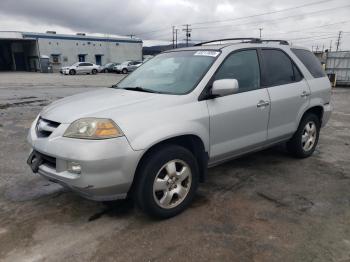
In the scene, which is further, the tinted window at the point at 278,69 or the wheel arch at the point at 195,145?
the tinted window at the point at 278,69

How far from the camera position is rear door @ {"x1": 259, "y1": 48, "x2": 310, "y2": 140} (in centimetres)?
436

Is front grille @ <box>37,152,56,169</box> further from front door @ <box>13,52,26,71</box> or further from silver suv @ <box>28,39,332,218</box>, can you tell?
front door @ <box>13,52,26,71</box>

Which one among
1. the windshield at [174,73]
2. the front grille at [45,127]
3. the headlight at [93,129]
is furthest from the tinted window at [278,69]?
the front grille at [45,127]

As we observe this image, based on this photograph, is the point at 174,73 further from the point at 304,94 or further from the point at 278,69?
the point at 304,94

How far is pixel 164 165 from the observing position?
3215 millimetres

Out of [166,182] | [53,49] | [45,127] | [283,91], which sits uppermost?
[53,49]

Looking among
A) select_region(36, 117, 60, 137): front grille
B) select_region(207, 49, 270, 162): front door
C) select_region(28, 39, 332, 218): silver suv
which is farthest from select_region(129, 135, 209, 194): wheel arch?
select_region(36, 117, 60, 137): front grille

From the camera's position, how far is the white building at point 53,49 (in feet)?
148

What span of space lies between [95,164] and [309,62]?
3853 millimetres

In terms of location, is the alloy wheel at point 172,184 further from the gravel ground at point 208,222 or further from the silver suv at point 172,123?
the gravel ground at point 208,222

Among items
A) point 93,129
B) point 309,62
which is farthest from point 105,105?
point 309,62

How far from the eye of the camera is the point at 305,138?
519cm

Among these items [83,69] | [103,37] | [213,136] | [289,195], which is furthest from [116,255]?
[103,37]

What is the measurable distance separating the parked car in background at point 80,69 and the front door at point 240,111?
34.9 m
